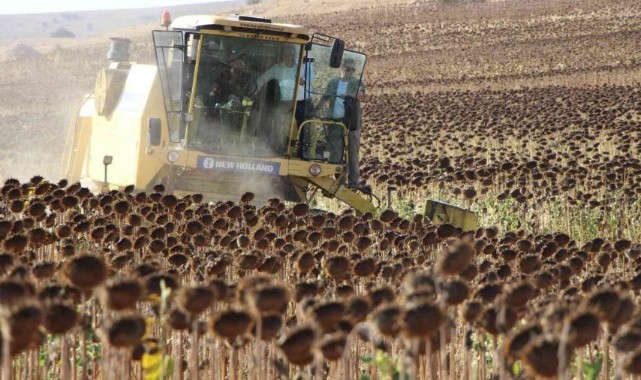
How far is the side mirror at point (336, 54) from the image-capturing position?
12.4 m

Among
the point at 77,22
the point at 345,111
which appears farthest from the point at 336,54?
the point at 77,22

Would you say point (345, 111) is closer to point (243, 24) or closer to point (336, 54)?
point (336, 54)

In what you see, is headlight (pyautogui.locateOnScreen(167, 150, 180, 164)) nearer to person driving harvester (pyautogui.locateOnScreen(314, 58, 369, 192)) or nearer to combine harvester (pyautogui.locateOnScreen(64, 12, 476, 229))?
combine harvester (pyautogui.locateOnScreen(64, 12, 476, 229))

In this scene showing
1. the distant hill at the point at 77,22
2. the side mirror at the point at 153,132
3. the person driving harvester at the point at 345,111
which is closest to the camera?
the side mirror at the point at 153,132

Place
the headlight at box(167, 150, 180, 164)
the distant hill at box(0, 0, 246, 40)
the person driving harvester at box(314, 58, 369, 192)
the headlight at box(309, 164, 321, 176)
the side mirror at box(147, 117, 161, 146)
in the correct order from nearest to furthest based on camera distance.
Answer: the headlight at box(167, 150, 180, 164) → the side mirror at box(147, 117, 161, 146) → the headlight at box(309, 164, 321, 176) → the person driving harvester at box(314, 58, 369, 192) → the distant hill at box(0, 0, 246, 40)

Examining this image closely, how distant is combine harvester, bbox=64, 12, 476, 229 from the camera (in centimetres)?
1248

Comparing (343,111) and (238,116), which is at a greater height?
(343,111)

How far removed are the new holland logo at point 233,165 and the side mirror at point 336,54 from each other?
1.30 metres

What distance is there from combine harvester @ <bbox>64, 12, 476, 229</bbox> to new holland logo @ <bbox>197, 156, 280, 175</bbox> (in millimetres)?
11

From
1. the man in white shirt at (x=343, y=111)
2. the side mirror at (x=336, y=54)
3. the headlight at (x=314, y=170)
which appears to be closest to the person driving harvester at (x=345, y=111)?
the man in white shirt at (x=343, y=111)

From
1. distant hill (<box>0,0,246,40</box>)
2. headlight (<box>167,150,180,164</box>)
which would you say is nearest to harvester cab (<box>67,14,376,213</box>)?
headlight (<box>167,150,180,164</box>)

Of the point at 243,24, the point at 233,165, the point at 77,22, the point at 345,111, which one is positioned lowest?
the point at 233,165

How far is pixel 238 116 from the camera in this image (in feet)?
42.2

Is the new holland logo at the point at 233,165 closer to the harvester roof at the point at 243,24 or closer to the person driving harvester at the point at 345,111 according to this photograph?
the person driving harvester at the point at 345,111
